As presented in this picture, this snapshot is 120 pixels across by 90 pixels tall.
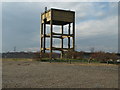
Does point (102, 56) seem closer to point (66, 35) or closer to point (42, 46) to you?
point (66, 35)

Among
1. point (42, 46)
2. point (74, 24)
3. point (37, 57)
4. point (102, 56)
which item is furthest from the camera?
point (42, 46)

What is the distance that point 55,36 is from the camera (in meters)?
46.4

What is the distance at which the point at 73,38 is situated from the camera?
46500 millimetres

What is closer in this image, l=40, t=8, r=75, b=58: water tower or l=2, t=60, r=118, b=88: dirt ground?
l=2, t=60, r=118, b=88: dirt ground

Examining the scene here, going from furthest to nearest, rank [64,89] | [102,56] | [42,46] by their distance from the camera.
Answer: [42,46] → [102,56] → [64,89]

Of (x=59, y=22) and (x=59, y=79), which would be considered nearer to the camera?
(x=59, y=79)

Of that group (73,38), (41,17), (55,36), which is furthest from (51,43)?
(41,17)

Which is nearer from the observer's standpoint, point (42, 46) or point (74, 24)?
point (74, 24)

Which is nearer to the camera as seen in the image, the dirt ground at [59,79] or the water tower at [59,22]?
the dirt ground at [59,79]

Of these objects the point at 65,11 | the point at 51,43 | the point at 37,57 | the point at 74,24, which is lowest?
the point at 37,57

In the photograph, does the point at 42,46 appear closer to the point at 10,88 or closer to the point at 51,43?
the point at 51,43

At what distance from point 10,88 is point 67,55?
3700 centimetres

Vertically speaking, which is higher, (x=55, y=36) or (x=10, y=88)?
(x=55, y=36)

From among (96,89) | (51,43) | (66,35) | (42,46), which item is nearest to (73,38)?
(66,35)
